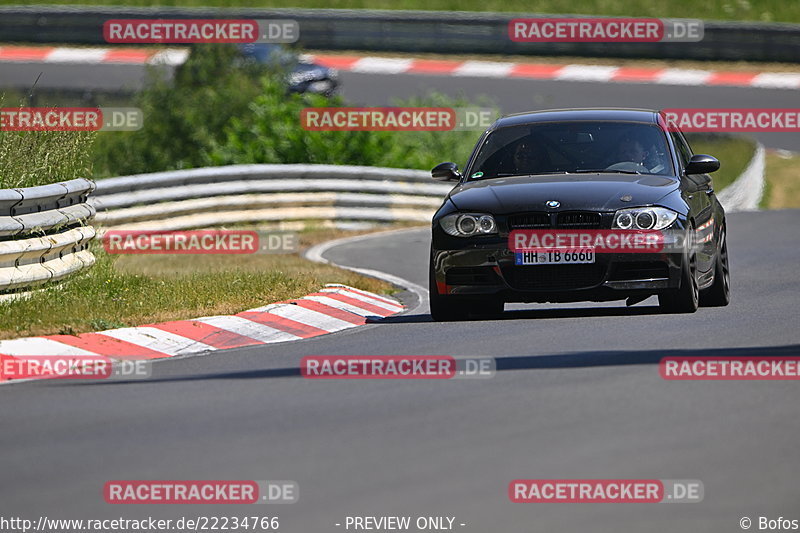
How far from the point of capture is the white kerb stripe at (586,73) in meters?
35.2

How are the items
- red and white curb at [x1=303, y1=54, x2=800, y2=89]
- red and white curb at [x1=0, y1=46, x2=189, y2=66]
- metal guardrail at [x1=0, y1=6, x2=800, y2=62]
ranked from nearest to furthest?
1. red and white curb at [x1=303, y1=54, x2=800, y2=89]
2. metal guardrail at [x1=0, y1=6, x2=800, y2=62]
3. red and white curb at [x1=0, y1=46, x2=189, y2=66]

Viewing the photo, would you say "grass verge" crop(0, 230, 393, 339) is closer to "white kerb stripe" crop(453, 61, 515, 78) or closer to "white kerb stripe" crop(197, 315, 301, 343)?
"white kerb stripe" crop(197, 315, 301, 343)

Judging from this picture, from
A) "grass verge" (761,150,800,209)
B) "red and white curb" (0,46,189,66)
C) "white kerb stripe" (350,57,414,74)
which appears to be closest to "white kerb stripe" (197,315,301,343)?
"grass verge" (761,150,800,209)

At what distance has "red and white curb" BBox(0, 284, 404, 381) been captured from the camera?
32.9 ft

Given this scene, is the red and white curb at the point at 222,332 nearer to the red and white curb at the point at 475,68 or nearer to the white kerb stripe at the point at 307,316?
the white kerb stripe at the point at 307,316

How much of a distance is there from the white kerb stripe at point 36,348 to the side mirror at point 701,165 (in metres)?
4.78

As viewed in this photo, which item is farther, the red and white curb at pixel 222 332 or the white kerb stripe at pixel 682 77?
the white kerb stripe at pixel 682 77

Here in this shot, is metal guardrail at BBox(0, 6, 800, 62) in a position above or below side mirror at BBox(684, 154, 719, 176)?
above

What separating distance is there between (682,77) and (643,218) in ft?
81.4

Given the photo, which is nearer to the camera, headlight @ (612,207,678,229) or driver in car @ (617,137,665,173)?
headlight @ (612,207,678,229)

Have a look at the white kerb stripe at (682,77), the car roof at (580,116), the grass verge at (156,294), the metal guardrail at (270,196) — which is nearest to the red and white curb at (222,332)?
the grass verge at (156,294)

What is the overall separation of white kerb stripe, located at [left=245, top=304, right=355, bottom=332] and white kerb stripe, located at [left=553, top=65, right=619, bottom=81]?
23.9 metres

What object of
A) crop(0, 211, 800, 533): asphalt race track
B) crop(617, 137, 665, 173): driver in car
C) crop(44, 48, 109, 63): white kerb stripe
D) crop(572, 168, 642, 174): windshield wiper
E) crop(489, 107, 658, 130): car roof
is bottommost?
crop(0, 211, 800, 533): asphalt race track

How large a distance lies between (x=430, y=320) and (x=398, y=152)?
14538 millimetres
